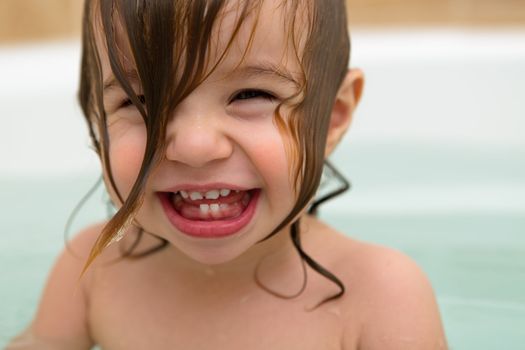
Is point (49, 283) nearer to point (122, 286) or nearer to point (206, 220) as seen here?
point (122, 286)

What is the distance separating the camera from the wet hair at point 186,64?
0.66 meters

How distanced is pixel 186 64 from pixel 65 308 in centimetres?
44

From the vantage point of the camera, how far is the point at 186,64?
0.66 metres

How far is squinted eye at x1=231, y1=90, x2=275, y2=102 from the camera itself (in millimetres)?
702

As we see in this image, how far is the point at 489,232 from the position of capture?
4.86 ft

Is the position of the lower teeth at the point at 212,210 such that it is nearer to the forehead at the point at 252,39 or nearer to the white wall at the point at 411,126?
the forehead at the point at 252,39

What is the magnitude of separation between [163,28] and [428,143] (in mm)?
1080

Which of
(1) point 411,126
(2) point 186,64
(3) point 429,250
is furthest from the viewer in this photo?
(1) point 411,126

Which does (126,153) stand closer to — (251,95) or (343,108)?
(251,95)

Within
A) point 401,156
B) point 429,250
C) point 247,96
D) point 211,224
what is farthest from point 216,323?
point 401,156

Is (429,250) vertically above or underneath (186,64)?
underneath

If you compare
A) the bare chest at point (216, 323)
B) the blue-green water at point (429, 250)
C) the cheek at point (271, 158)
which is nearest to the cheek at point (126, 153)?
the cheek at point (271, 158)

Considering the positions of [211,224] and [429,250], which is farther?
[429,250]

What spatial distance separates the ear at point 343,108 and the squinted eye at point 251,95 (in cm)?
15
